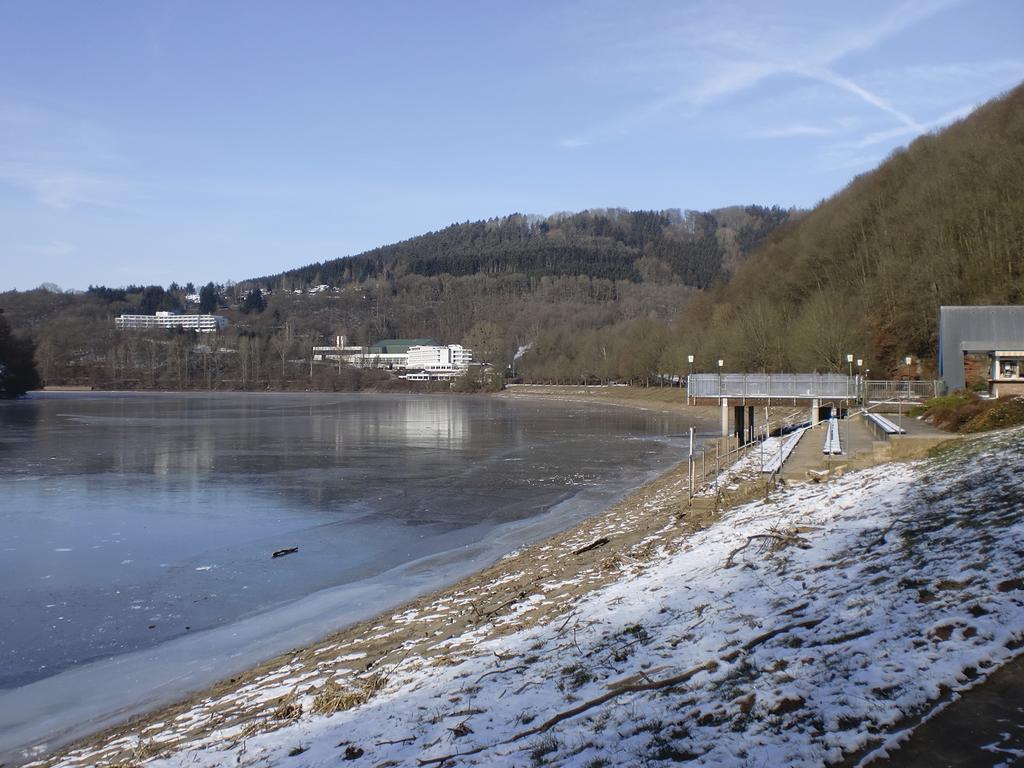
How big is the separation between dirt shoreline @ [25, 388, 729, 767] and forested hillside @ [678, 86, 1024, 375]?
139 feet

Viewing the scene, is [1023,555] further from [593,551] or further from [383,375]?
[383,375]

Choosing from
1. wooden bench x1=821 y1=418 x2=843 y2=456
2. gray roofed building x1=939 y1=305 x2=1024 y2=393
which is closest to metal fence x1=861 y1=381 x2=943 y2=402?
gray roofed building x1=939 y1=305 x2=1024 y2=393

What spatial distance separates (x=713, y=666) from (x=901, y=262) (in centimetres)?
5984

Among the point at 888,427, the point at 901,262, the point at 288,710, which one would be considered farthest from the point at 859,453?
the point at 901,262

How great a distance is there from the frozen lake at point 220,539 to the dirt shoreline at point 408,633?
691 millimetres

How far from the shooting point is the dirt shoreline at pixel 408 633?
8.29 meters

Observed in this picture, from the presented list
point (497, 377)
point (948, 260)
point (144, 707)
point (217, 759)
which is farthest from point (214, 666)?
point (497, 377)

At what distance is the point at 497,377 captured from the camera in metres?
147

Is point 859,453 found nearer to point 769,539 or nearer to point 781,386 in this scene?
point 769,539

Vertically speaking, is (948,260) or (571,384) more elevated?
(948,260)

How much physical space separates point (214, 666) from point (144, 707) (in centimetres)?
131

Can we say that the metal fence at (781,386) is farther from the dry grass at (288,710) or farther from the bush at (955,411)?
the dry grass at (288,710)

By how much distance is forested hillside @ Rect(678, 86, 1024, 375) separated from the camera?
5278cm

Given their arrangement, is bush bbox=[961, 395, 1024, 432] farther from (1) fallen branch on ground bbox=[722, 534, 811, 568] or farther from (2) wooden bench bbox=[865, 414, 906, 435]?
(1) fallen branch on ground bbox=[722, 534, 811, 568]
